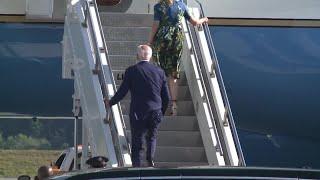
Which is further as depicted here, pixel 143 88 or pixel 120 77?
pixel 120 77

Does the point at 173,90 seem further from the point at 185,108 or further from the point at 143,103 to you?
the point at 143,103

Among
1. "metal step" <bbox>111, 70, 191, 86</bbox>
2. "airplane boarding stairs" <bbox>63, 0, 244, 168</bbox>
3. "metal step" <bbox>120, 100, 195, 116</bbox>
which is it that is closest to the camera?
"airplane boarding stairs" <bbox>63, 0, 244, 168</bbox>

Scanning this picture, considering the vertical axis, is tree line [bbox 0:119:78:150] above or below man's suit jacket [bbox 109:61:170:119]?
above

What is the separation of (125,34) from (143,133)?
3.39 meters

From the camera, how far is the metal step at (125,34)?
36.6 ft

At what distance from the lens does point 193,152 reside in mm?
9555

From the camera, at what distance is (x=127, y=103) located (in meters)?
9.94

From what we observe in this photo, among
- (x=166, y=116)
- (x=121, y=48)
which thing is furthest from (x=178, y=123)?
(x=121, y=48)

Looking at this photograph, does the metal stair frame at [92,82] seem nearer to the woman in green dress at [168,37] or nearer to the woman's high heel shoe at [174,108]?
the woman in green dress at [168,37]

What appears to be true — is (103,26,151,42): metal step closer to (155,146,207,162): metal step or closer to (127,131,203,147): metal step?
(127,131,203,147): metal step

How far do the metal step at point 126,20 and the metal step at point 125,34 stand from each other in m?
0.18

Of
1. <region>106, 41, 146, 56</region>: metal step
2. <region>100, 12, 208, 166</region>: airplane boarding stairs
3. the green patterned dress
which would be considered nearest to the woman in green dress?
the green patterned dress

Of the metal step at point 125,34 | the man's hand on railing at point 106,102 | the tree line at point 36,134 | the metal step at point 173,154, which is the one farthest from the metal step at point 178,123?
the tree line at point 36,134

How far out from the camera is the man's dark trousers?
26.2ft
